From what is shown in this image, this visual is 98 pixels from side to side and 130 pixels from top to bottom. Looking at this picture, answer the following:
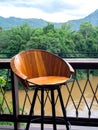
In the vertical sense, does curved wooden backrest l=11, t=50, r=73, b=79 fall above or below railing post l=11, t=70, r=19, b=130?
above

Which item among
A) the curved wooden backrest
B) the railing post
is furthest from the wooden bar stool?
the railing post

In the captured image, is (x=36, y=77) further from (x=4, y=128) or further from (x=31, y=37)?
(x=31, y=37)

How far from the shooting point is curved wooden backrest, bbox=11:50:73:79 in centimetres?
210

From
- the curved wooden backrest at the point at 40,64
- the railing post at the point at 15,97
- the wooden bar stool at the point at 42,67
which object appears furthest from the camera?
the railing post at the point at 15,97

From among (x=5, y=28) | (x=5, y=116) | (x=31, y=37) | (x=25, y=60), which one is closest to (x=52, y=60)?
(x=25, y=60)

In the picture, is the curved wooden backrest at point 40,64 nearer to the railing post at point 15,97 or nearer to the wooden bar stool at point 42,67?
the wooden bar stool at point 42,67

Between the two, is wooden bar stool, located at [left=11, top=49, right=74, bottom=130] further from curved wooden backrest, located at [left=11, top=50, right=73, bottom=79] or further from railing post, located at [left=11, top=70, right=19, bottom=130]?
railing post, located at [left=11, top=70, right=19, bottom=130]

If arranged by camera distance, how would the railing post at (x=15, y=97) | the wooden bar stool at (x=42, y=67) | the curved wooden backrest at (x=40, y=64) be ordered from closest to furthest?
the wooden bar stool at (x=42, y=67)
the curved wooden backrest at (x=40, y=64)
the railing post at (x=15, y=97)

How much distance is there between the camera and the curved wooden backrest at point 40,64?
2.10m

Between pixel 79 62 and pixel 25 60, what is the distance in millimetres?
494

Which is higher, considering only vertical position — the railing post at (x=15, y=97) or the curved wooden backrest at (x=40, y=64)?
the curved wooden backrest at (x=40, y=64)

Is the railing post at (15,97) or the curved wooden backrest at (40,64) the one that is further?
the railing post at (15,97)

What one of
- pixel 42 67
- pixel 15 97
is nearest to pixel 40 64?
pixel 42 67

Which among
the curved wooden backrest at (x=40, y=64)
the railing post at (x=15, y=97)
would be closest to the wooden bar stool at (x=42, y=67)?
the curved wooden backrest at (x=40, y=64)
